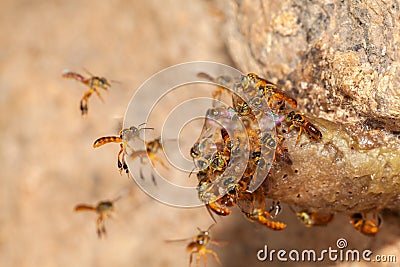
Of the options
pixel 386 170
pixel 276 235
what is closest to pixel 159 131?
pixel 276 235

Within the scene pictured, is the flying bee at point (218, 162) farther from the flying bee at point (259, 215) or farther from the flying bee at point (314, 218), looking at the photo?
the flying bee at point (314, 218)

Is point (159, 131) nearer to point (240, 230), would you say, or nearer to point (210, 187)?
point (240, 230)

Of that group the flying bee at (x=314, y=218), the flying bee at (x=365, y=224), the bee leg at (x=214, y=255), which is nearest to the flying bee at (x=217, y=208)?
the flying bee at (x=314, y=218)

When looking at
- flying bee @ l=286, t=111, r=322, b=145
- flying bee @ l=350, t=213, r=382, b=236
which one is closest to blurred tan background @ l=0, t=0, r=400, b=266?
flying bee @ l=350, t=213, r=382, b=236

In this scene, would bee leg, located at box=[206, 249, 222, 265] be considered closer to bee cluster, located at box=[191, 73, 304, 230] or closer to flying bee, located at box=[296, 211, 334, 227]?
flying bee, located at box=[296, 211, 334, 227]

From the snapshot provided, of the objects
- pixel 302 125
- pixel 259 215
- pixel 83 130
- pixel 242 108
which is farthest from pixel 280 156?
pixel 83 130

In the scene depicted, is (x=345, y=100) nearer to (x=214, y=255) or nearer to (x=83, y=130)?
(x=214, y=255)
